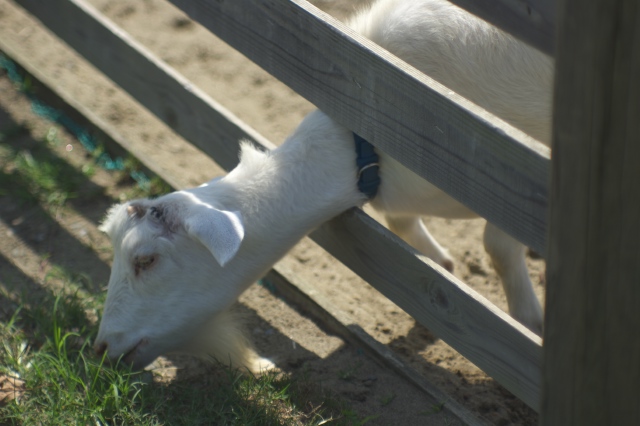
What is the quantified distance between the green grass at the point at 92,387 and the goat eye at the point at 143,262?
1.38ft

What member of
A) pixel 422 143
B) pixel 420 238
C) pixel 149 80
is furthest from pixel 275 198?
pixel 149 80

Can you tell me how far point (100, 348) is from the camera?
348 centimetres

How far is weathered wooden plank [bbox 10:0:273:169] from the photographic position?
429cm

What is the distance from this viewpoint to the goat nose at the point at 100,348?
347cm

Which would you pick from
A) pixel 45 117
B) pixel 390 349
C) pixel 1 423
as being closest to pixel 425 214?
pixel 390 349

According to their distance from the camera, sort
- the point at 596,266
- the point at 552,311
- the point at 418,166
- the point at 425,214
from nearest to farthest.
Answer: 1. the point at 596,266
2. the point at 552,311
3. the point at 418,166
4. the point at 425,214

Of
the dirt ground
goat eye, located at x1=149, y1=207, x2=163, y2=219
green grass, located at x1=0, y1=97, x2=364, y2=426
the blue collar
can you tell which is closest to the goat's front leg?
the dirt ground

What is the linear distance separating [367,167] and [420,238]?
1.02 metres

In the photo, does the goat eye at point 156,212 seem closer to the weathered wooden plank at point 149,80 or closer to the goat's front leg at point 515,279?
the weathered wooden plank at point 149,80

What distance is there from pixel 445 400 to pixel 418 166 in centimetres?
118

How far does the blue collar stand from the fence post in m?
1.66

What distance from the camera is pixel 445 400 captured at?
3439mm

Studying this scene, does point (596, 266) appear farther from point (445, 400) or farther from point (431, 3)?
point (431, 3)

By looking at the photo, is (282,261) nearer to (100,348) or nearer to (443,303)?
(100,348)
